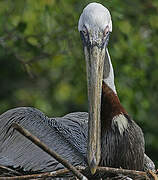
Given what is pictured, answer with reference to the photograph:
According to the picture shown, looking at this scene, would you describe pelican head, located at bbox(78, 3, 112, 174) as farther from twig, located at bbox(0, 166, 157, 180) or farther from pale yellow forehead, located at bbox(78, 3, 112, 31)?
twig, located at bbox(0, 166, 157, 180)

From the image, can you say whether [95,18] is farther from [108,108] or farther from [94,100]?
[108,108]

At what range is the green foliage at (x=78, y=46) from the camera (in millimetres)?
7277

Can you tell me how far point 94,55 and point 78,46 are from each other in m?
2.23

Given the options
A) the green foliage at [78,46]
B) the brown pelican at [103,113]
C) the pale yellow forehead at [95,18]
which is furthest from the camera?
the green foliage at [78,46]

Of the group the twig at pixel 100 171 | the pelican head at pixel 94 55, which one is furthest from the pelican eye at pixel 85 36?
the twig at pixel 100 171

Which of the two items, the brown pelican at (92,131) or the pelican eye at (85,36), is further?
the pelican eye at (85,36)

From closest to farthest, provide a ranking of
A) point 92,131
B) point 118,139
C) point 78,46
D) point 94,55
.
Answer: point 92,131
point 94,55
point 118,139
point 78,46

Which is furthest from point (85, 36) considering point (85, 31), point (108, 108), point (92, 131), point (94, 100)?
point (92, 131)

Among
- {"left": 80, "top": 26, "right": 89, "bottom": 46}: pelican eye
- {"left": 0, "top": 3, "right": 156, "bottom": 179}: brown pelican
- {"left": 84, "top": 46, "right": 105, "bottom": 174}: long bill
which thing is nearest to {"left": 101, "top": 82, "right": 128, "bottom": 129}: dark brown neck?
{"left": 0, "top": 3, "right": 156, "bottom": 179}: brown pelican

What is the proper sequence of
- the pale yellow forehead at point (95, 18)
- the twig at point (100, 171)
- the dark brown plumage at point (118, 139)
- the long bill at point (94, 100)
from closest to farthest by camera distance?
the twig at point (100, 171) → the long bill at point (94, 100) → the pale yellow forehead at point (95, 18) → the dark brown plumage at point (118, 139)

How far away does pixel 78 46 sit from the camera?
24.6 feet

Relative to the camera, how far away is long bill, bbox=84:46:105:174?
499 centimetres

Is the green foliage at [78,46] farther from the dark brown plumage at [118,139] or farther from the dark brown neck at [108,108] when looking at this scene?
the dark brown plumage at [118,139]

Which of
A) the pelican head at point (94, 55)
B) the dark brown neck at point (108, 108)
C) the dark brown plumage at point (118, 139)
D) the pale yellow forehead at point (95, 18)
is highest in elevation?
the pale yellow forehead at point (95, 18)
